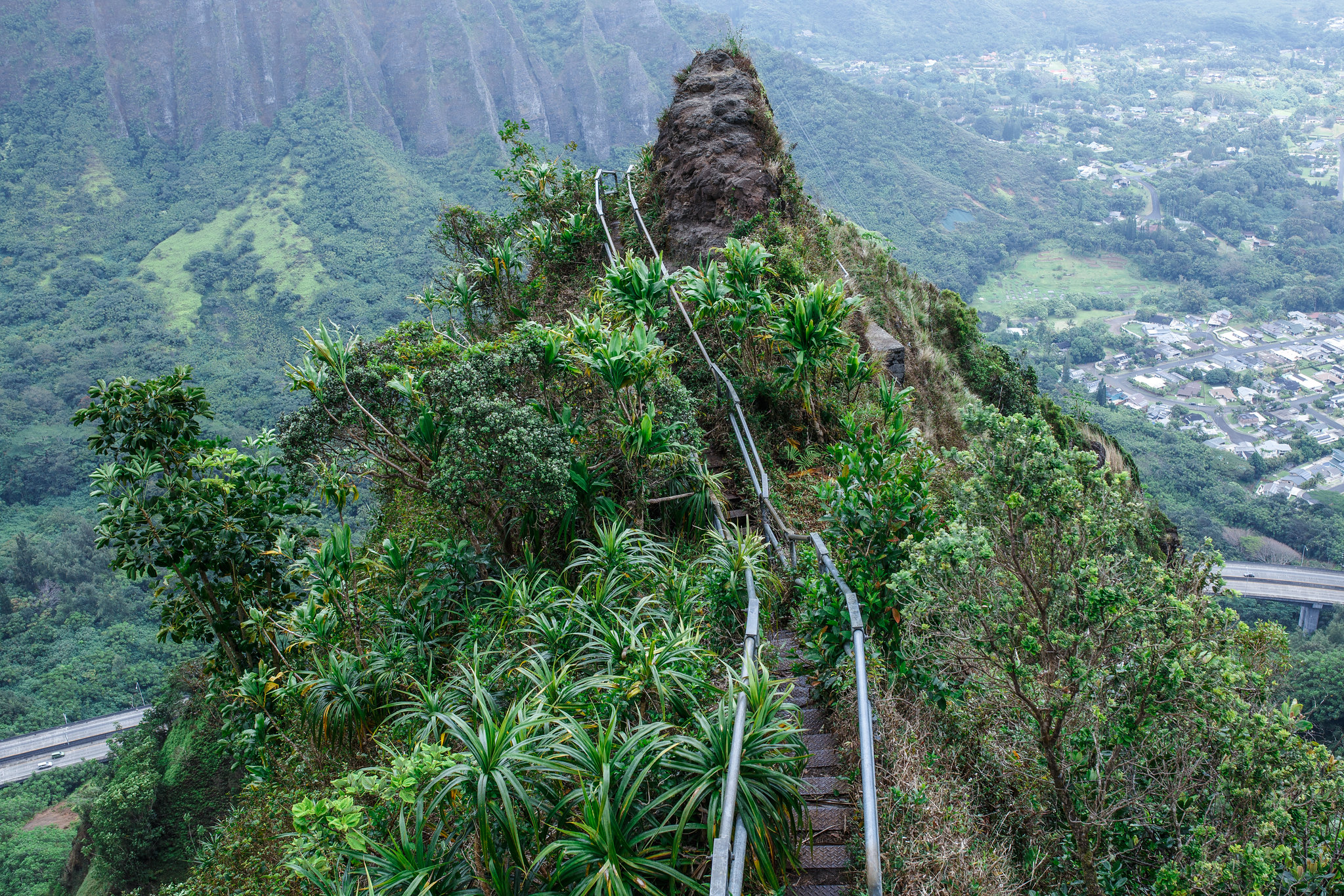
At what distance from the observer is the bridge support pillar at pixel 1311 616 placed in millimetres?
28203

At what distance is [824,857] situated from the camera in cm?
348

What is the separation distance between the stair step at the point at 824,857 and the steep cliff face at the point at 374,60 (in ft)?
230

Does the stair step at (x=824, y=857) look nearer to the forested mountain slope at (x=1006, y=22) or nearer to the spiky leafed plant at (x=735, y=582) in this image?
the spiky leafed plant at (x=735, y=582)

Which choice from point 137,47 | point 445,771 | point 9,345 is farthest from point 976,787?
point 137,47

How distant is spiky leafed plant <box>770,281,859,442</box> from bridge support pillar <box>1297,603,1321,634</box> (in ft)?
105

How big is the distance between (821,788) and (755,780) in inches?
24.4

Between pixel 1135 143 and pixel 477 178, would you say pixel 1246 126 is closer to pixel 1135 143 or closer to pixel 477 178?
pixel 1135 143

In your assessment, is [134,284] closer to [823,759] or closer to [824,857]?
[823,759]

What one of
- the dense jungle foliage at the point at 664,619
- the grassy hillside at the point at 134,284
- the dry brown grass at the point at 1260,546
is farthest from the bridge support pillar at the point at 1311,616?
the grassy hillside at the point at 134,284

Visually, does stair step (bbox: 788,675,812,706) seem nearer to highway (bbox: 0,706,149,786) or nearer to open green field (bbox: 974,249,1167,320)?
highway (bbox: 0,706,149,786)

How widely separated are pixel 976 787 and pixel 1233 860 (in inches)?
46.5

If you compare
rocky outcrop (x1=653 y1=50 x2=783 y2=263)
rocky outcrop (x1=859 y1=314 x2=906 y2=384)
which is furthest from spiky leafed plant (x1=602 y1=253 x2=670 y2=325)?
rocky outcrop (x1=859 y1=314 x2=906 y2=384)

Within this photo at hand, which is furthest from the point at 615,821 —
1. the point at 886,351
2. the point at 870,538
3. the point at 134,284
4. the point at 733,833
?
the point at 134,284

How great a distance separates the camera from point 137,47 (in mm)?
77438
